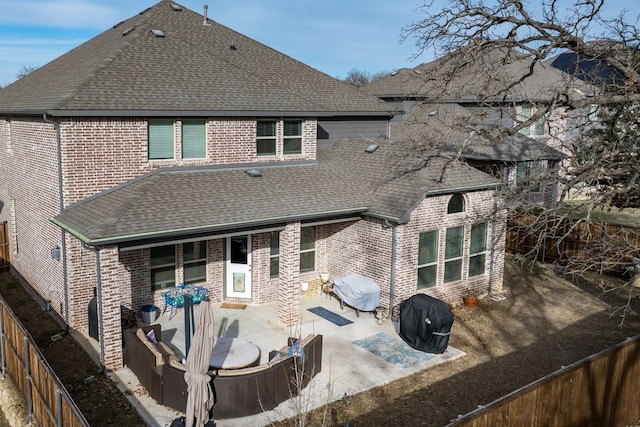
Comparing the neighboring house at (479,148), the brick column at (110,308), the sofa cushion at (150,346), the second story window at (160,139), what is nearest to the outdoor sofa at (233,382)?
the sofa cushion at (150,346)

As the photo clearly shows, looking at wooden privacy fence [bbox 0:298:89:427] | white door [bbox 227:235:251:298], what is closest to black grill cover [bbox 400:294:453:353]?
white door [bbox 227:235:251:298]

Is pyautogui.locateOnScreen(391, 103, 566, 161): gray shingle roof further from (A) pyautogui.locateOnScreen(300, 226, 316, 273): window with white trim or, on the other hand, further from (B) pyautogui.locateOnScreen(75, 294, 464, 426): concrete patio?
(B) pyautogui.locateOnScreen(75, 294, 464, 426): concrete patio

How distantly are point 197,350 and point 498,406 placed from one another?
16.1 feet

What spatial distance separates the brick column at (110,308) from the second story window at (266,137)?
6097mm

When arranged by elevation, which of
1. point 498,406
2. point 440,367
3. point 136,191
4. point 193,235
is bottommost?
point 440,367

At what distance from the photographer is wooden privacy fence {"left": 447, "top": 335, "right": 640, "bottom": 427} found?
8.16 metres

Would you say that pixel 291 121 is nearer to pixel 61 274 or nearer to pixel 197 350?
pixel 61 274

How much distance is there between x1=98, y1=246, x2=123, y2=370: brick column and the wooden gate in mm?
10068

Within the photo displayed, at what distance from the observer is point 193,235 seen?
1294 cm

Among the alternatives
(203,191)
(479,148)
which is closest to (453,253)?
(479,148)

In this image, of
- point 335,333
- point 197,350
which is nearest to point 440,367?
point 335,333

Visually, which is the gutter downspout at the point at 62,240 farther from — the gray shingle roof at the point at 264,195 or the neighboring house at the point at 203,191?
the gray shingle roof at the point at 264,195

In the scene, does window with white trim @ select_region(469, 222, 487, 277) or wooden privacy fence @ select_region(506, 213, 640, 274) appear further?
wooden privacy fence @ select_region(506, 213, 640, 274)

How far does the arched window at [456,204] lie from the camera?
16.7 meters
